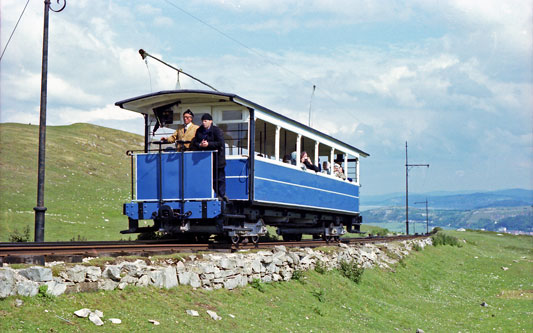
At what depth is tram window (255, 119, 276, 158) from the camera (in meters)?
19.0

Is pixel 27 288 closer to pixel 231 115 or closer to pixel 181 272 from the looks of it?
pixel 181 272

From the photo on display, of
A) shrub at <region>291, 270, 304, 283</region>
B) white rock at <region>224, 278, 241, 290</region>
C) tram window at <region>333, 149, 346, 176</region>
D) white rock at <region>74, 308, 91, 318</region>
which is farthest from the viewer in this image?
tram window at <region>333, 149, 346, 176</region>

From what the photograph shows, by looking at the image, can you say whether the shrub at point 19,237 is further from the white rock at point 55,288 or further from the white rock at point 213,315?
the white rock at point 55,288

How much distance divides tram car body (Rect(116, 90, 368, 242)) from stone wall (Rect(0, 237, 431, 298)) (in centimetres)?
141

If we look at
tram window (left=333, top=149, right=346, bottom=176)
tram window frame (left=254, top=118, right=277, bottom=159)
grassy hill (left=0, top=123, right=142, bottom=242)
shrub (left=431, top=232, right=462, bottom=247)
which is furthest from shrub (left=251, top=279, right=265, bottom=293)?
shrub (left=431, top=232, right=462, bottom=247)

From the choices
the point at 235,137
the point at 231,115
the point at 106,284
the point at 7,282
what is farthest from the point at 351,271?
the point at 7,282

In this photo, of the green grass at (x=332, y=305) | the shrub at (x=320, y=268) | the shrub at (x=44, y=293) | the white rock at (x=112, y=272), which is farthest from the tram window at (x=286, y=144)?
the shrub at (x=44, y=293)

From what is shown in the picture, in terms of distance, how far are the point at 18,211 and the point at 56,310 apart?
3045cm

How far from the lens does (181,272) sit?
1292cm

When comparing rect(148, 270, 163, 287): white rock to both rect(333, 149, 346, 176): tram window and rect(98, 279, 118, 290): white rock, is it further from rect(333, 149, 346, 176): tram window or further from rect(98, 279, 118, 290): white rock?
rect(333, 149, 346, 176): tram window

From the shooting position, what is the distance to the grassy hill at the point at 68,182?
35.2 m

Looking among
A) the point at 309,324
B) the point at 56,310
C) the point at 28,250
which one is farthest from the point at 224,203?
the point at 56,310

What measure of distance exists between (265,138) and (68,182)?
3536 centimetres

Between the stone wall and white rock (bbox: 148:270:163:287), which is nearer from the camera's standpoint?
the stone wall
